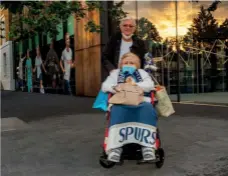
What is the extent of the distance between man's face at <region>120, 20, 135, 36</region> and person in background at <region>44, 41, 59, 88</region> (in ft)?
51.6

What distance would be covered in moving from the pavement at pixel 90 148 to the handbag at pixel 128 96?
0.81 m

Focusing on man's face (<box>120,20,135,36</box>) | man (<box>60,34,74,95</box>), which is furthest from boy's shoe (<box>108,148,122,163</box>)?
man (<box>60,34,74,95</box>)

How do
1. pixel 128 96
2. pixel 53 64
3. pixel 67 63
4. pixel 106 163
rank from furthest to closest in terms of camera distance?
pixel 53 64 < pixel 67 63 < pixel 106 163 < pixel 128 96

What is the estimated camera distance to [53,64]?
20688 millimetres

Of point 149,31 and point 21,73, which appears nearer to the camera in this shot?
point 149,31

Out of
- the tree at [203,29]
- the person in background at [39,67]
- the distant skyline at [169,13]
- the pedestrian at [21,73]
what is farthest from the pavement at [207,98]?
the pedestrian at [21,73]

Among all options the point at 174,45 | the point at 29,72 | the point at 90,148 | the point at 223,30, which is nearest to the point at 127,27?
the point at 90,148

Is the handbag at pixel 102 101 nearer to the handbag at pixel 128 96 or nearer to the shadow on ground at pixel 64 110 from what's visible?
the handbag at pixel 128 96

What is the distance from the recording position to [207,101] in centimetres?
1234

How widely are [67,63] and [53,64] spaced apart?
2198 mm

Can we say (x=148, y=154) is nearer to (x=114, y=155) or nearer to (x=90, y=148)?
(x=114, y=155)

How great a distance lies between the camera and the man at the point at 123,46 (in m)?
4.55

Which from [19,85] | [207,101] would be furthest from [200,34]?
[19,85]

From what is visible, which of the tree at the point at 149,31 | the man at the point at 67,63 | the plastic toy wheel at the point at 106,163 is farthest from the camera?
the man at the point at 67,63
